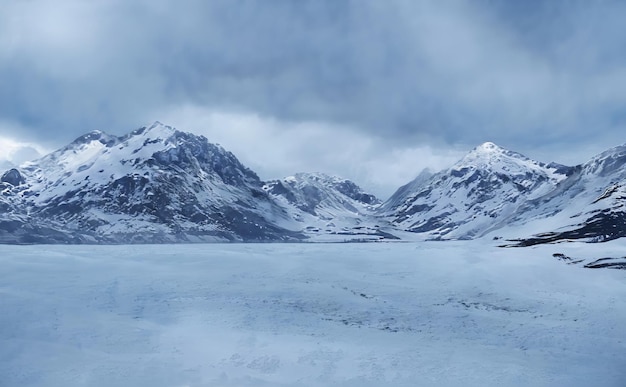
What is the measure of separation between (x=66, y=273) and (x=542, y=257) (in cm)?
4137

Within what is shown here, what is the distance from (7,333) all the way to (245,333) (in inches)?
458

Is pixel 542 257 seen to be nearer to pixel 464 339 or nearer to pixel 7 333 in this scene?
pixel 464 339

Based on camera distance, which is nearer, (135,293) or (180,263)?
(135,293)

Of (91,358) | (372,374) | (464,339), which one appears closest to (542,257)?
(464,339)

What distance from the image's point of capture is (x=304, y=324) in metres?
27.8

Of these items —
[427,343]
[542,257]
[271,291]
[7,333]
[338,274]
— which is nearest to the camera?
[7,333]

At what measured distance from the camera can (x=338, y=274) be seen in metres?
39.1

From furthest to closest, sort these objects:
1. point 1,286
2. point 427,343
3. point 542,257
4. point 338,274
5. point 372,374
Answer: point 542,257 → point 338,274 → point 1,286 → point 427,343 → point 372,374

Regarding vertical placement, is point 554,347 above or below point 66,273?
below

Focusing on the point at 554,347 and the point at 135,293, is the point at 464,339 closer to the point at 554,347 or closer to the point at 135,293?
the point at 554,347

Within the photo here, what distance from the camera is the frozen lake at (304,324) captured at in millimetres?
21109

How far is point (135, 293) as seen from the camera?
101ft

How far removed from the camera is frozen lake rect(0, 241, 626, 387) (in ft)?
69.3

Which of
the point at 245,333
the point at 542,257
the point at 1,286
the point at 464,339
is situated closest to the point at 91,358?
the point at 245,333
